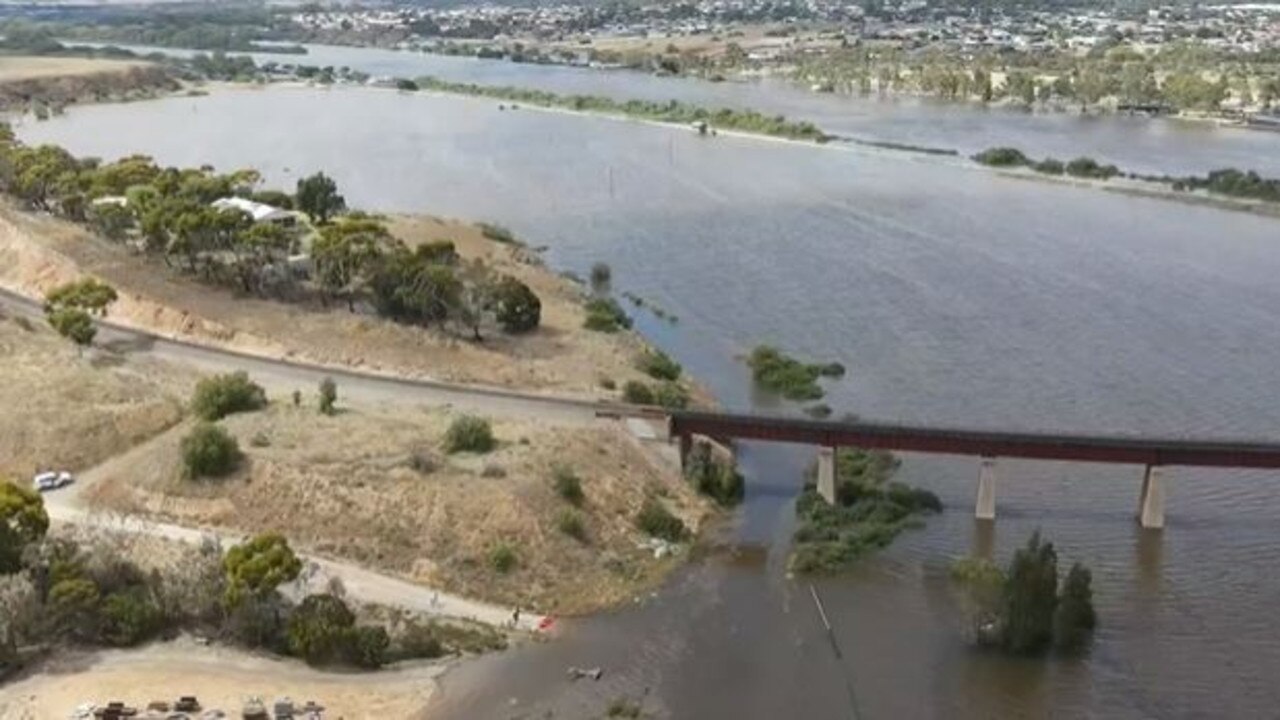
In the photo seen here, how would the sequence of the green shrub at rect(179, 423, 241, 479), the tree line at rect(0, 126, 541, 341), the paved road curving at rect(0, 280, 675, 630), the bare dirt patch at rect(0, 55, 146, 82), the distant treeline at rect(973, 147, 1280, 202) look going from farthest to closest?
the bare dirt patch at rect(0, 55, 146, 82), the distant treeline at rect(973, 147, 1280, 202), the tree line at rect(0, 126, 541, 341), the green shrub at rect(179, 423, 241, 479), the paved road curving at rect(0, 280, 675, 630)

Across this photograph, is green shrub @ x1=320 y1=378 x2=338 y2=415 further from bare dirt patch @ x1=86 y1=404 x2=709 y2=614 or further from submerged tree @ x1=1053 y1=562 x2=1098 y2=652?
submerged tree @ x1=1053 y1=562 x2=1098 y2=652

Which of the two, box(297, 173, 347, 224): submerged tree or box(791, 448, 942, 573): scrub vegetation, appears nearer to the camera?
box(791, 448, 942, 573): scrub vegetation

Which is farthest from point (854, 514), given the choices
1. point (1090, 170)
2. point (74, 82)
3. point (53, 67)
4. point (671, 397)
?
point (53, 67)

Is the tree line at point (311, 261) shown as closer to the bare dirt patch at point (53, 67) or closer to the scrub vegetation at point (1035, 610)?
the scrub vegetation at point (1035, 610)

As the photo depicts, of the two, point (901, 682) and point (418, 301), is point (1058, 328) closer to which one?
point (418, 301)

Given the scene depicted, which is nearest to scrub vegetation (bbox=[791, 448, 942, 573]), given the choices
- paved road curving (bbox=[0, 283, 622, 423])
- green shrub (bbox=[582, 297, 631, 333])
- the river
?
the river

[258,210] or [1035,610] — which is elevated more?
[258,210]

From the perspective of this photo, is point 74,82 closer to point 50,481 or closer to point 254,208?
point 254,208

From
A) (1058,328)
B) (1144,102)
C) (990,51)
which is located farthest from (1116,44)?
(1058,328)
